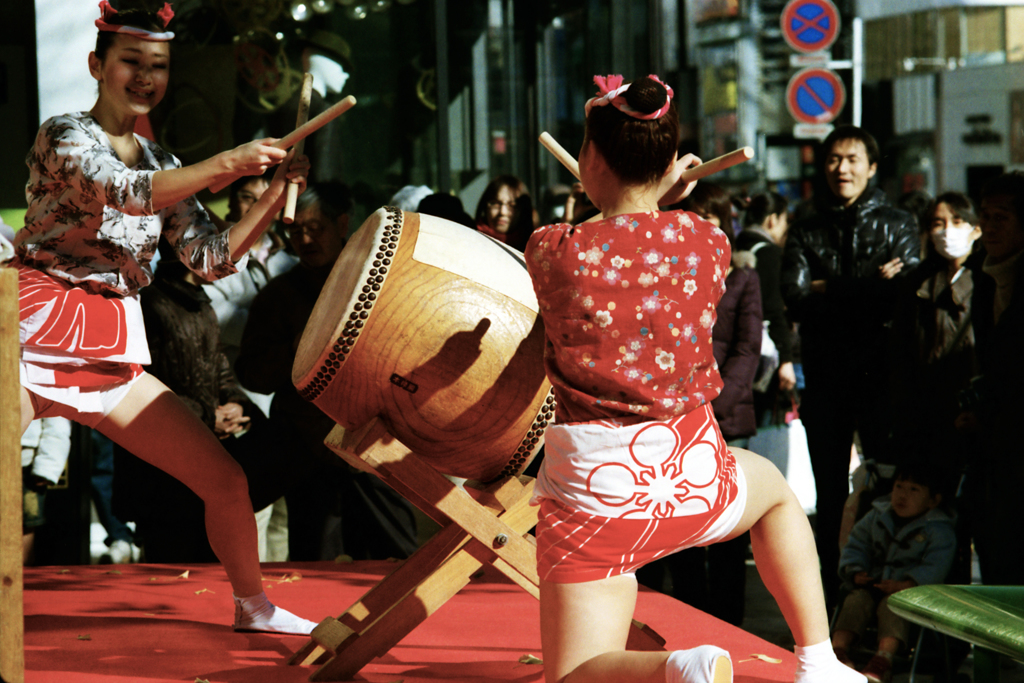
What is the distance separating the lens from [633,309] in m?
1.86

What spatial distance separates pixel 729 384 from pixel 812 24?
5080 mm

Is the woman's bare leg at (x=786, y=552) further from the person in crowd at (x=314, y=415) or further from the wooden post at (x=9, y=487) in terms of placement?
the person in crowd at (x=314, y=415)

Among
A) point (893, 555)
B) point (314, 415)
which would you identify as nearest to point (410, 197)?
point (314, 415)

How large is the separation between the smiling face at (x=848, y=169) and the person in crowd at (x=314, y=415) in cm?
173

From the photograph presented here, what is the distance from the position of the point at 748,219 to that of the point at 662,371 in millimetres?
4586

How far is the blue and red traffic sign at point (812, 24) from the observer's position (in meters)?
8.04

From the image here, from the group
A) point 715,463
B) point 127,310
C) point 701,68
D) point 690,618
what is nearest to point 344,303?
point 127,310

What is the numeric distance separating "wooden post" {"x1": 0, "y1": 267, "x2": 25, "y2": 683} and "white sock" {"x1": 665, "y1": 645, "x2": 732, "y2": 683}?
104 cm

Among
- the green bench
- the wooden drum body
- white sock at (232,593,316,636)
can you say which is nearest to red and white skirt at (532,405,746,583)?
the wooden drum body

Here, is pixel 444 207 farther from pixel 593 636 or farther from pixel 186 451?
pixel 593 636

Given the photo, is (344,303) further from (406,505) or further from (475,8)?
(475,8)

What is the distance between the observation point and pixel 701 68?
14.4 metres

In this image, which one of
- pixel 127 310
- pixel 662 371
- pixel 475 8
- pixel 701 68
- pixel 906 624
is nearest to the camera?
pixel 662 371

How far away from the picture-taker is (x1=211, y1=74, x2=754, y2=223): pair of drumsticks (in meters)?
2.12
